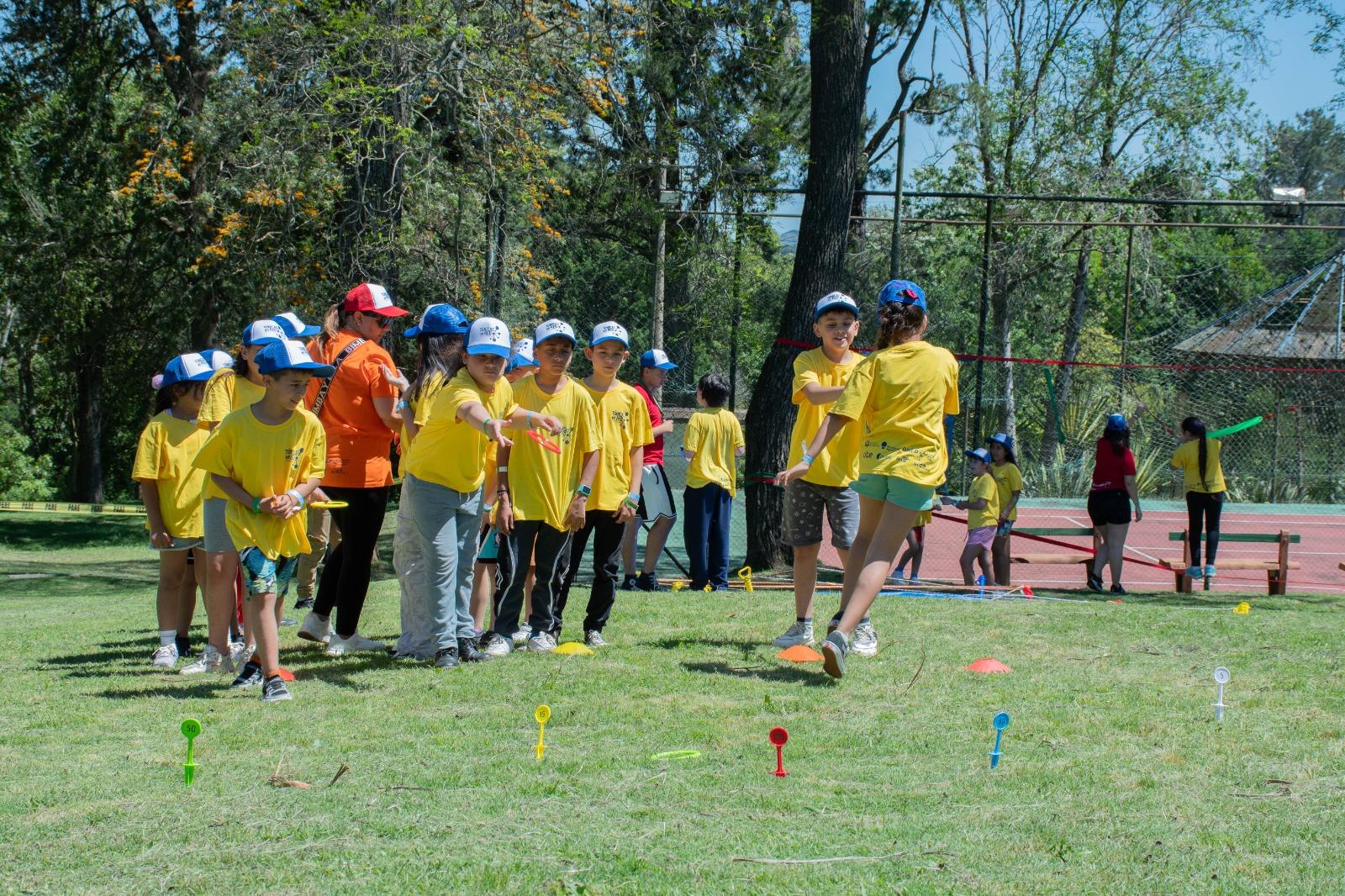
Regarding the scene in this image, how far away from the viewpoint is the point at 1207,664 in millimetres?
6512

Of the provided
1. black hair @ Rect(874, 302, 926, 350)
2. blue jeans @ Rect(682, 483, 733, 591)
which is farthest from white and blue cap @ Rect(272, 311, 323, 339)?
blue jeans @ Rect(682, 483, 733, 591)

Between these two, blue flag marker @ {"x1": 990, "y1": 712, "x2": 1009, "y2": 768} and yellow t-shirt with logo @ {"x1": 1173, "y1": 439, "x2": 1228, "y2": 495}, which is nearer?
blue flag marker @ {"x1": 990, "y1": 712, "x2": 1009, "y2": 768}

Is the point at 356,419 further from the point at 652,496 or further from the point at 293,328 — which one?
the point at 652,496

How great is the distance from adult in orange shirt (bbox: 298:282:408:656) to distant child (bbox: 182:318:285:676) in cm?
39

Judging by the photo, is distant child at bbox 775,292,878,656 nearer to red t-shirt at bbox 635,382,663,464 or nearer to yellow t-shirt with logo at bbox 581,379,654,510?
yellow t-shirt with logo at bbox 581,379,654,510

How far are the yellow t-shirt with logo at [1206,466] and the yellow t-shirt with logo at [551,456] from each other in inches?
369

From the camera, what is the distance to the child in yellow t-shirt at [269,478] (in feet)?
18.4

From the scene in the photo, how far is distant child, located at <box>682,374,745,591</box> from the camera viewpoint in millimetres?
10977

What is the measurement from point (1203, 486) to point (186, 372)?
A: 11.3 m

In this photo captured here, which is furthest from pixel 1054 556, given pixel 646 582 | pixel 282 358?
pixel 282 358

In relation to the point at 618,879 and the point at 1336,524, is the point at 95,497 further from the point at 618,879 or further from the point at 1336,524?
the point at 618,879

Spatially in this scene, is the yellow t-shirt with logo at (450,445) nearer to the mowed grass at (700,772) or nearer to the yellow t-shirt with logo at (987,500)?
the mowed grass at (700,772)

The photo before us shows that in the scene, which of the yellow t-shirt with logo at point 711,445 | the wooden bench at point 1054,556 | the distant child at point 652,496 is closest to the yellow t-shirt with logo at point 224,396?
the distant child at point 652,496

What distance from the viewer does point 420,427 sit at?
668 centimetres
